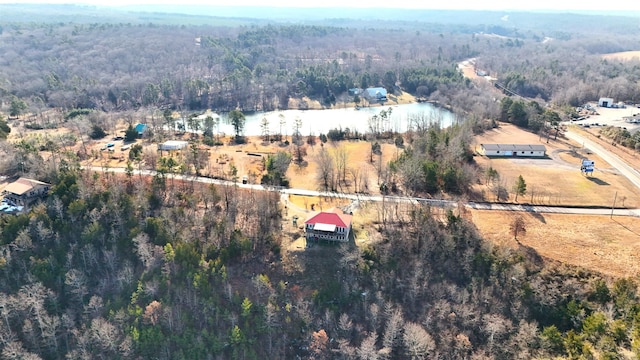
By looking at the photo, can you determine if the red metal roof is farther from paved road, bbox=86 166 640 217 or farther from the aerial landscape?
paved road, bbox=86 166 640 217

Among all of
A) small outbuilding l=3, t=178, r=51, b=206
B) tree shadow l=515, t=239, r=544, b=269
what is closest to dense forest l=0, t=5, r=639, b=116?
tree shadow l=515, t=239, r=544, b=269

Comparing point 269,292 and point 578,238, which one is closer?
point 269,292

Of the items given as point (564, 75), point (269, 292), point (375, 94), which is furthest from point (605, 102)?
point (269, 292)

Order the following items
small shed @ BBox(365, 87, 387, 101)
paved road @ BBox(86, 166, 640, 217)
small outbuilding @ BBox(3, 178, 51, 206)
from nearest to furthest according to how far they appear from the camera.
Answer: small outbuilding @ BBox(3, 178, 51, 206)
paved road @ BBox(86, 166, 640, 217)
small shed @ BBox(365, 87, 387, 101)

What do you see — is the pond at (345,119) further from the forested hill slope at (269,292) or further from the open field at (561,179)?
the forested hill slope at (269,292)

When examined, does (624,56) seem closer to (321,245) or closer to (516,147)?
(516,147)

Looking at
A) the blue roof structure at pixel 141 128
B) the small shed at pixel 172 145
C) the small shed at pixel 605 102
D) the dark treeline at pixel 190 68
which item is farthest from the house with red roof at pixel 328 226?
the small shed at pixel 605 102

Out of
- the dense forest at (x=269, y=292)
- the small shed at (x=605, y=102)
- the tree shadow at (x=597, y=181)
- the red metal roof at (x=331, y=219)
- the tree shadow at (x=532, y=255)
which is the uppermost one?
the small shed at (x=605, y=102)

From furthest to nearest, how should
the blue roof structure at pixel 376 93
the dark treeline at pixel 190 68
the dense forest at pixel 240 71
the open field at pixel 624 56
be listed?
the open field at pixel 624 56, the blue roof structure at pixel 376 93, the dark treeline at pixel 190 68, the dense forest at pixel 240 71
